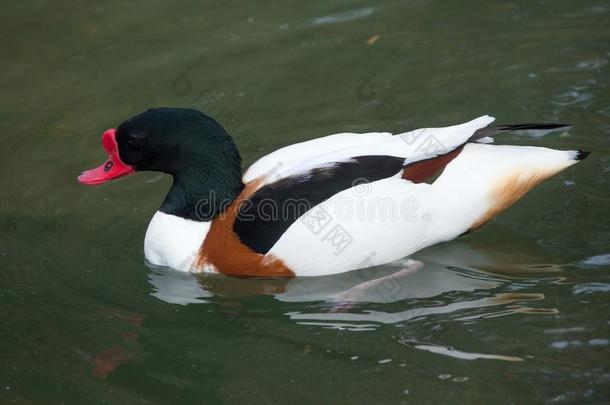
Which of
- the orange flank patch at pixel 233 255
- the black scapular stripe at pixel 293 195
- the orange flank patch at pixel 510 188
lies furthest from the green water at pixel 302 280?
the black scapular stripe at pixel 293 195

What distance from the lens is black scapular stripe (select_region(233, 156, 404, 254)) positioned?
527cm

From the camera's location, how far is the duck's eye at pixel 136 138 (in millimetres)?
5531

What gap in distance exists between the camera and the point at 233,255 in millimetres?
5398

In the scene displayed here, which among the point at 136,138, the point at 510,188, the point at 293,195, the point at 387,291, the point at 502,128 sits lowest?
the point at 387,291

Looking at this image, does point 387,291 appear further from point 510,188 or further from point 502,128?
point 502,128

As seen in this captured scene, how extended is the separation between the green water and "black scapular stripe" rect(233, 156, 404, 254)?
36 centimetres

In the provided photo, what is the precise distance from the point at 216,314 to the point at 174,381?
2.28 feet

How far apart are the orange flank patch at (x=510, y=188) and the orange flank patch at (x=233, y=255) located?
1.23 m

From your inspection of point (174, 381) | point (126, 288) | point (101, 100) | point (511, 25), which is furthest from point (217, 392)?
point (511, 25)

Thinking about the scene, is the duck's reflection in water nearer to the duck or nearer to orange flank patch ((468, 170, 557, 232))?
the duck

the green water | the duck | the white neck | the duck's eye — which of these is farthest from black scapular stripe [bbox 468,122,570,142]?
the duck's eye

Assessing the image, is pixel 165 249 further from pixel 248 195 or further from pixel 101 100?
pixel 101 100

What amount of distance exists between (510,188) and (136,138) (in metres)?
2.19

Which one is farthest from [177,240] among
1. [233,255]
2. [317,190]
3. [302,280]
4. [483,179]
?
[483,179]
